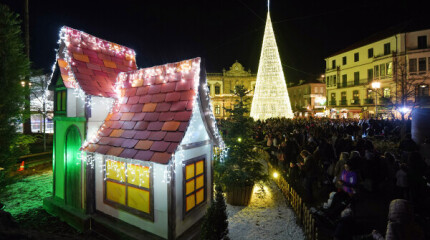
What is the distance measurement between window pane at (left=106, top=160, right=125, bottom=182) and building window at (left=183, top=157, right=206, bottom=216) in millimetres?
1735

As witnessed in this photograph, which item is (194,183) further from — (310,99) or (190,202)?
(310,99)

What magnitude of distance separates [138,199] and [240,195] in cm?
340

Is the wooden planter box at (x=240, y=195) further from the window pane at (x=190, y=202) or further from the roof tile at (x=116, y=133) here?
the roof tile at (x=116, y=133)

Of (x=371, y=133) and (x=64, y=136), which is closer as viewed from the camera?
(x=64, y=136)

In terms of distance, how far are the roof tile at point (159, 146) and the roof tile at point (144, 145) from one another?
106 mm

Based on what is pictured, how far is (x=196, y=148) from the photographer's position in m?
5.57

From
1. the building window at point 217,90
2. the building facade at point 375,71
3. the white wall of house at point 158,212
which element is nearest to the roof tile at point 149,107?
the white wall of house at point 158,212

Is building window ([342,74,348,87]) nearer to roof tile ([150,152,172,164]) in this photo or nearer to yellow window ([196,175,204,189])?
yellow window ([196,175,204,189])

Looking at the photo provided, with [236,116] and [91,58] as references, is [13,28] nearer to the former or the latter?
[91,58]

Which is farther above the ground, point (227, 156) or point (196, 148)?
point (196, 148)

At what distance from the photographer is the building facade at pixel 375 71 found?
88.5ft

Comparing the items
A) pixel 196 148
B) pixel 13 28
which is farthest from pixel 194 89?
pixel 13 28

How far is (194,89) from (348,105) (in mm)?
39341

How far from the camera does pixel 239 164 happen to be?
289 inches
